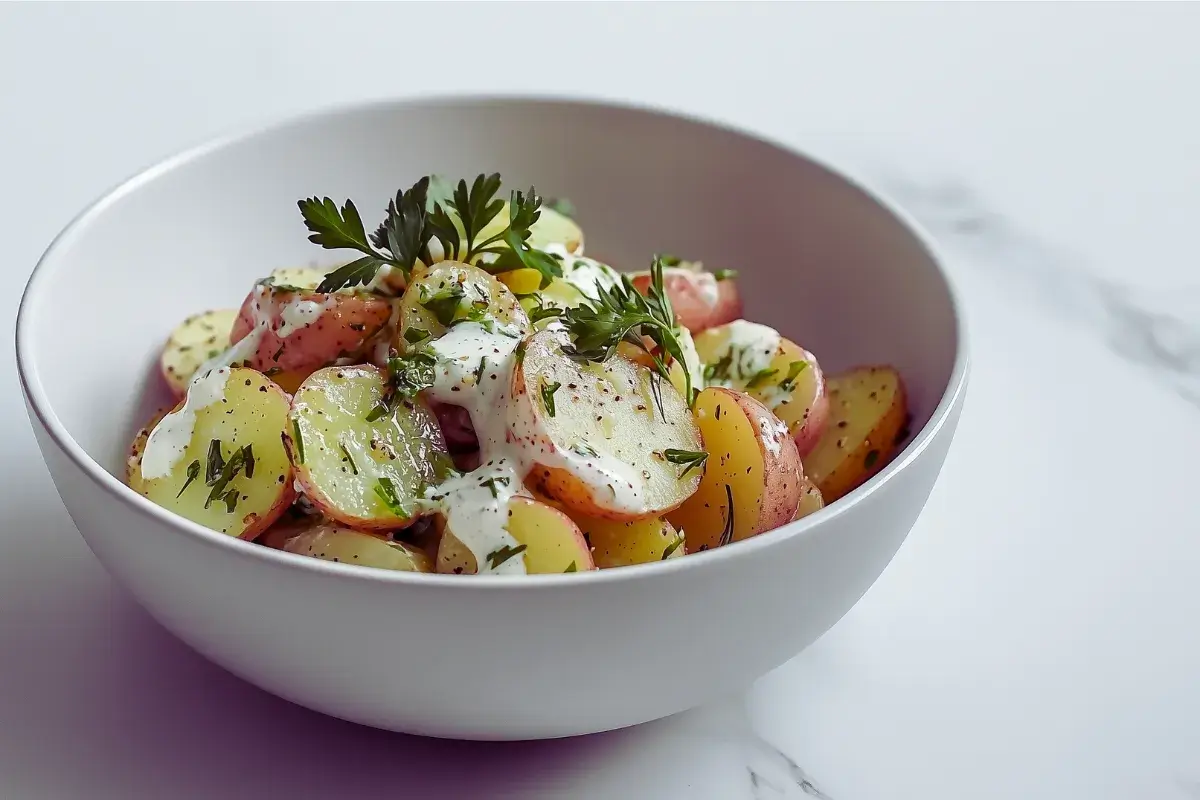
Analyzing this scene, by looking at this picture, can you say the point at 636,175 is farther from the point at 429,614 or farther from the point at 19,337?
the point at 429,614

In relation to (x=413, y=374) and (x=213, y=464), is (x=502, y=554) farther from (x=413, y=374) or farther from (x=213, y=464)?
(x=213, y=464)

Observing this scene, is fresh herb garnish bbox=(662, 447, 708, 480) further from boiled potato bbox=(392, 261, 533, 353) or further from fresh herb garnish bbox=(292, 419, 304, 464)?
fresh herb garnish bbox=(292, 419, 304, 464)

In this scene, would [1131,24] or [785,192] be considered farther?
[1131,24]

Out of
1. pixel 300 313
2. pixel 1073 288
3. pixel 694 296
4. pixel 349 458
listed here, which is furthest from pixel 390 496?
pixel 1073 288

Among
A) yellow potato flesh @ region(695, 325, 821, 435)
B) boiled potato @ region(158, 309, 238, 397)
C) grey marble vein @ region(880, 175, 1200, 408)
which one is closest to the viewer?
yellow potato flesh @ region(695, 325, 821, 435)

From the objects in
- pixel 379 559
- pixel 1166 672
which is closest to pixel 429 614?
pixel 379 559

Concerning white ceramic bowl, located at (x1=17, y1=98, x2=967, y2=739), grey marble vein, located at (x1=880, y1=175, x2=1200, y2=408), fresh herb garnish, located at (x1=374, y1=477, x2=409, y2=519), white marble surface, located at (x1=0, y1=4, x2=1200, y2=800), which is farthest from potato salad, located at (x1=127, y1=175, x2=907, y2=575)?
grey marble vein, located at (x1=880, y1=175, x2=1200, y2=408)

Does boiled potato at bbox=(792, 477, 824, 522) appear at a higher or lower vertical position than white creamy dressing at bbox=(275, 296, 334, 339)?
lower
